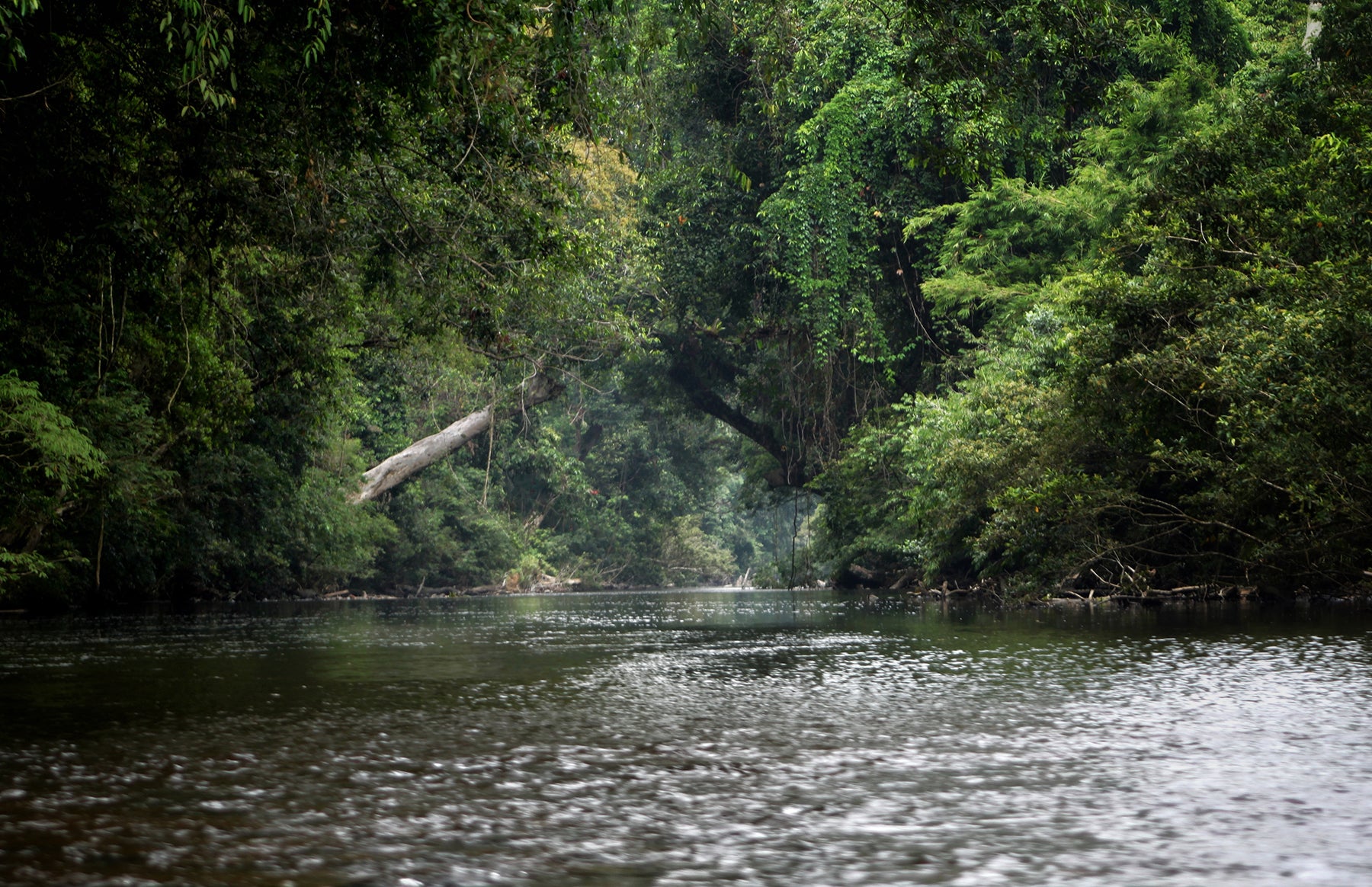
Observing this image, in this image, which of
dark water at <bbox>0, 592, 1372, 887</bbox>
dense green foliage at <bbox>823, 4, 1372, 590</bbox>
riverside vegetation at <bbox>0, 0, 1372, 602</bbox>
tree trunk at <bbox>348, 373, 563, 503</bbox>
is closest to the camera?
dark water at <bbox>0, 592, 1372, 887</bbox>

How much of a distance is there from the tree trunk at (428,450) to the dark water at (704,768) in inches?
807

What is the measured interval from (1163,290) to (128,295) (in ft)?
36.0

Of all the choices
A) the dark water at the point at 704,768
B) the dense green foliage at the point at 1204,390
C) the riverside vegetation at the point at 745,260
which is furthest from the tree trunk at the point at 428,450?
the dark water at the point at 704,768

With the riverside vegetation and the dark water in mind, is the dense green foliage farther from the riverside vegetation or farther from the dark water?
the dark water

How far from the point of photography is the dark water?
295 centimetres

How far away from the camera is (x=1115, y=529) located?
1589 cm

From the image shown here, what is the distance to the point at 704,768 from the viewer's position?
420cm

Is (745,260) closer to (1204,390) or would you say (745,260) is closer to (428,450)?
(428,450)

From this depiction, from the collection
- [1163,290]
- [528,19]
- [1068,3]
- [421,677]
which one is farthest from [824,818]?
[1163,290]

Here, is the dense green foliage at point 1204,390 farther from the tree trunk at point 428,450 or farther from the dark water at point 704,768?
the tree trunk at point 428,450

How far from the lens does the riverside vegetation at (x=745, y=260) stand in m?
9.36

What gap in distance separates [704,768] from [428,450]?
2711 centimetres

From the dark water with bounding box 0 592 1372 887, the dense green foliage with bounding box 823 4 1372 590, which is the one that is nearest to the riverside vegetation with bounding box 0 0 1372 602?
the dense green foliage with bounding box 823 4 1372 590

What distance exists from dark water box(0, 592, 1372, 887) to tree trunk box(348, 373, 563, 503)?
67.2 feet
